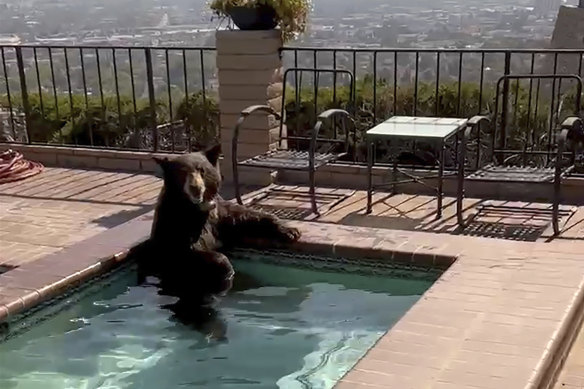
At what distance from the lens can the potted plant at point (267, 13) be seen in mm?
5680

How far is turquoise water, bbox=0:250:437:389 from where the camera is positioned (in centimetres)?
320

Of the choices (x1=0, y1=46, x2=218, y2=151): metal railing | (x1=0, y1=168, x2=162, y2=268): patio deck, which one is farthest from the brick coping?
(x1=0, y1=46, x2=218, y2=151): metal railing

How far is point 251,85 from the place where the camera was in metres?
5.86

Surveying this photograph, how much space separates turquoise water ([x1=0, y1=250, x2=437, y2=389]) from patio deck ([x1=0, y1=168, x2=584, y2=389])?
22 centimetres

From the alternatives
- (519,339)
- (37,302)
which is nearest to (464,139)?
(519,339)

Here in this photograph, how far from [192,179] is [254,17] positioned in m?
2.34

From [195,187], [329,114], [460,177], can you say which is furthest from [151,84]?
[460,177]

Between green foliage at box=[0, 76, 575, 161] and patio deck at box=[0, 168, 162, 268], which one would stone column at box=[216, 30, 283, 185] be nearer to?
patio deck at box=[0, 168, 162, 268]

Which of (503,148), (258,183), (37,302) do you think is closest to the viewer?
(37,302)

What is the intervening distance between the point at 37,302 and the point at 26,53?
4.25 metres

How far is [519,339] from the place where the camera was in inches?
112

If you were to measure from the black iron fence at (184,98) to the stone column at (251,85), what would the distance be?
11.4 inches

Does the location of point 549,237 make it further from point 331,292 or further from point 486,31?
point 486,31

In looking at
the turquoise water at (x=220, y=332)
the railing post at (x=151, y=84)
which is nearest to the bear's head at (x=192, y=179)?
the turquoise water at (x=220, y=332)
